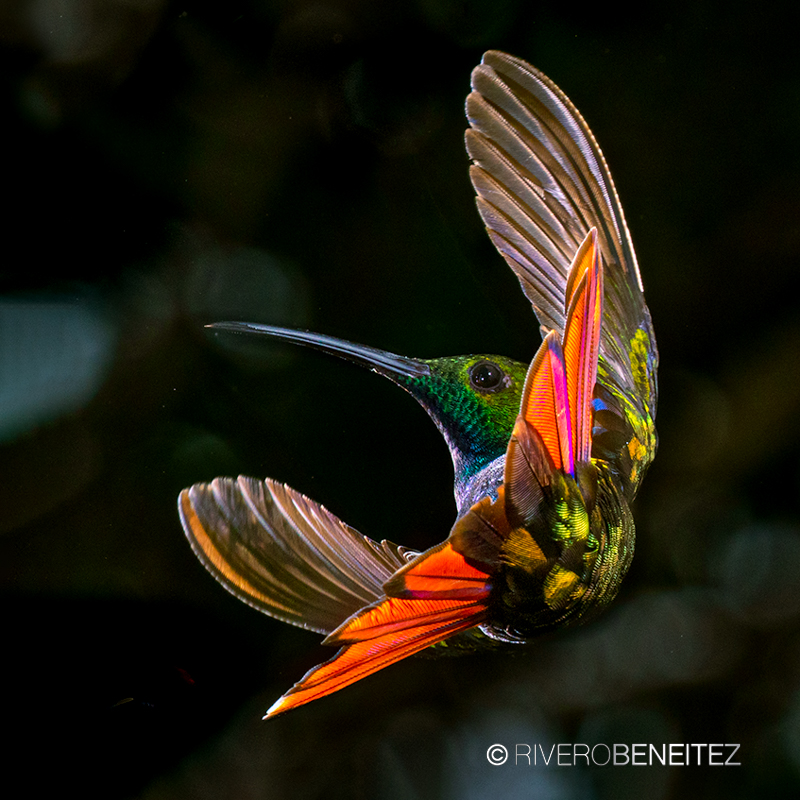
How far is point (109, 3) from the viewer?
0.41 metres

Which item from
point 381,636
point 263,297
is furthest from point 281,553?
point 263,297

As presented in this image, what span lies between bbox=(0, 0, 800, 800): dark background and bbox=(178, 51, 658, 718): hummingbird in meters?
0.07

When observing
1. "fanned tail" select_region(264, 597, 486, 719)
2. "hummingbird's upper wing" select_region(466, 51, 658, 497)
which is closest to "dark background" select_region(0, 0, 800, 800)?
"hummingbird's upper wing" select_region(466, 51, 658, 497)

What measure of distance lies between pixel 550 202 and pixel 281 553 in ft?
A: 0.61

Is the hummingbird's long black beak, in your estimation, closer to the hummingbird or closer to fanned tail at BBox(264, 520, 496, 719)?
the hummingbird

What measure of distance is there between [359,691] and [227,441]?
15 cm

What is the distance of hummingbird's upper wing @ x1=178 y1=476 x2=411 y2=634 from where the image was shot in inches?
10.4

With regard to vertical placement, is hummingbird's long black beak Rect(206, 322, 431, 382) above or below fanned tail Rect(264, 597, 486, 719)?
above

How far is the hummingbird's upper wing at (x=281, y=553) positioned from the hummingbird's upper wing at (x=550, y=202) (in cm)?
12

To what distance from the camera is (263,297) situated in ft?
1.36

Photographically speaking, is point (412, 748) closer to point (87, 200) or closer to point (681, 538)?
point (681, 538)

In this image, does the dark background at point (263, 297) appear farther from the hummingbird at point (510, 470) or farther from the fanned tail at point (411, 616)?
the fanned tail at point (411, 616)

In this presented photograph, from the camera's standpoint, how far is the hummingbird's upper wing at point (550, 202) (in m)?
0.33

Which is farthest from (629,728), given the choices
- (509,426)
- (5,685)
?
(5,685)
